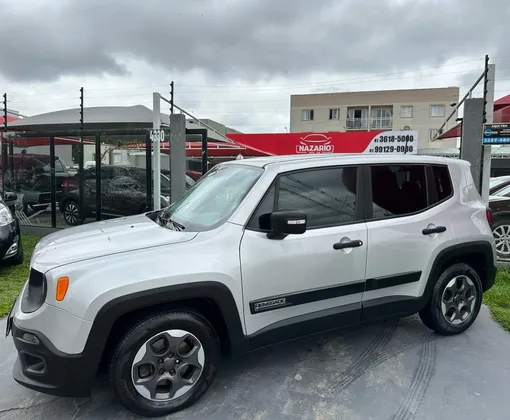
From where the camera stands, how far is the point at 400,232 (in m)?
3.46

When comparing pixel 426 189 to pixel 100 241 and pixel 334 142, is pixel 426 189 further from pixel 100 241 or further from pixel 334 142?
pixel 334 142

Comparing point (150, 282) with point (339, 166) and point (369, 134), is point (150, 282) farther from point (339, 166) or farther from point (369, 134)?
point (369, 134)

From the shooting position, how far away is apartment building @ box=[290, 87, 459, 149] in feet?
157

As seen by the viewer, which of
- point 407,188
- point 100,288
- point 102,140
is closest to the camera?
point 100,288

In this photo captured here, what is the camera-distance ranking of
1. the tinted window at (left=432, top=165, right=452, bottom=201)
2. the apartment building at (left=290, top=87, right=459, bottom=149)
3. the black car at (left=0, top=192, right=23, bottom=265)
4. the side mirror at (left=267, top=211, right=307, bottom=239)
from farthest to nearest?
the apartment building at (left=290, top=87, right=459, bottom=149) → the black car at (left=0, top=192, right=23, bottom=265) → the tinted window at (left=432, top=165, right=452, bottom=201) → the side mirror at (left=267, top=211, right=307, bottom=239)

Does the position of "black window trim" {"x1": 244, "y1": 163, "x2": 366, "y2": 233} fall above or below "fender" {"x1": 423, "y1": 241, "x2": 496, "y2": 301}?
above

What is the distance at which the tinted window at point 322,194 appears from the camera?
3188mm

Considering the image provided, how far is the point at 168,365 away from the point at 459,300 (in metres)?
2.86

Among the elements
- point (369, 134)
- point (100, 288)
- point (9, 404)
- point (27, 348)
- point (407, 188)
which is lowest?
point (9, 404)

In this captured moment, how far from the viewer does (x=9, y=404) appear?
288 centimetres

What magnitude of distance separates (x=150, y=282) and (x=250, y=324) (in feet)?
2.64

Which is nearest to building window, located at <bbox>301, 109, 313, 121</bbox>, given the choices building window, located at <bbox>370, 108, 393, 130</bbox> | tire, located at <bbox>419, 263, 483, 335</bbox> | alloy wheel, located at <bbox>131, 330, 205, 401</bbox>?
building window, located at <bbox>370, 108, 393, 130</bbox>

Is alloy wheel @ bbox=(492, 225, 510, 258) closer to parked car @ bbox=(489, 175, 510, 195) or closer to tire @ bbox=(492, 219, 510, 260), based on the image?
tire @ bbox=(492, 219, 510, 260)

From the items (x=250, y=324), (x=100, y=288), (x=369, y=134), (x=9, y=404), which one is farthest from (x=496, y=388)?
(x=369, y=134)
